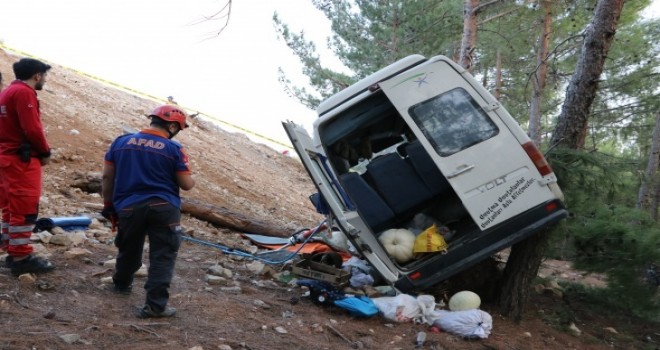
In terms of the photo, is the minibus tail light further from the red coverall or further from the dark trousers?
the red coverall

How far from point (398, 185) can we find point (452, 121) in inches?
37.4

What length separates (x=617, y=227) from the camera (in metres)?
5.66

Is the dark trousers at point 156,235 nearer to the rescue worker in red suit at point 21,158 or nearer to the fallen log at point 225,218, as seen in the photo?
the rescue worker in red suit at point 21,158

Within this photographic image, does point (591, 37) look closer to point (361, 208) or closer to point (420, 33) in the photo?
point (361, 208)

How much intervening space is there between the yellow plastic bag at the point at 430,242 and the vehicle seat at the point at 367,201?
0.44 metres

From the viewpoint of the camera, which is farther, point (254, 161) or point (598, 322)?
point (254, 161)

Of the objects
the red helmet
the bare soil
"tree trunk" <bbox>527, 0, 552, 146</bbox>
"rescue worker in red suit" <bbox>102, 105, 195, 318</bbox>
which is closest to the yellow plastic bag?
the bare soil

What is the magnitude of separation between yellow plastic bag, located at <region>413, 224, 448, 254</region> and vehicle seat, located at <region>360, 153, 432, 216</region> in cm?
48

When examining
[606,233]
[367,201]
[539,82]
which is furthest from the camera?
[539,82]

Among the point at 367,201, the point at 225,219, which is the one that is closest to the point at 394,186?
the point at 367,201

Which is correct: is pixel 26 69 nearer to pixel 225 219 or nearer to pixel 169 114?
pixel 169 114

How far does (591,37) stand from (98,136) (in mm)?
7391

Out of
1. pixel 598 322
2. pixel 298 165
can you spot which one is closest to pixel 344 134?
pixel 598 322

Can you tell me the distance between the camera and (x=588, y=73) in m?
5.81
